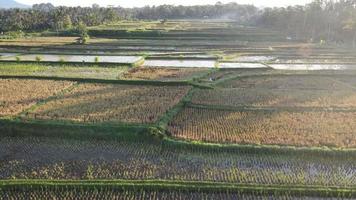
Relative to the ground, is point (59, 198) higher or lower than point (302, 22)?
lower

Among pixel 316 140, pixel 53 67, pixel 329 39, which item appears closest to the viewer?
pixel 316 140

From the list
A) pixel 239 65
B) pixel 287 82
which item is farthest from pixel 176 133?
pixel 239 65

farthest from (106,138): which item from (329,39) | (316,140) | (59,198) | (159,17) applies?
(159,17)

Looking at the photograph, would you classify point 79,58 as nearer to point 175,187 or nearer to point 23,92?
point 23,92

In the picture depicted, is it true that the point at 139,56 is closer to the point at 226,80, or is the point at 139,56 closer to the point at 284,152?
the point at 226,80

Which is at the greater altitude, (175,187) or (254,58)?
(254,58)

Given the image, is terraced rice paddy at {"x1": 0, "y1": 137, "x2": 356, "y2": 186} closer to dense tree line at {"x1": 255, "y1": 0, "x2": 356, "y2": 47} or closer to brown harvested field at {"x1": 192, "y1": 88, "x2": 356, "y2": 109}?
brown harvested field at {"x1": 192, "y1": 88, "x2": 356, "y2": 109}
